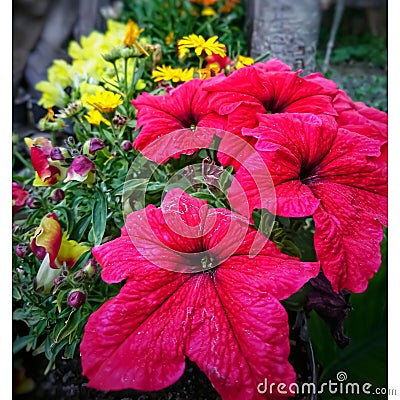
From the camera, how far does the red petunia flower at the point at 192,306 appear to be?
363 mm

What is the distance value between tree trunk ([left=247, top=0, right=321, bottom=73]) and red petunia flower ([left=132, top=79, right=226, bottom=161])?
0.38 meters

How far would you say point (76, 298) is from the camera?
0.43 meters

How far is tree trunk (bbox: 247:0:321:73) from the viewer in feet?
2.78

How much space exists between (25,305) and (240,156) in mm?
284

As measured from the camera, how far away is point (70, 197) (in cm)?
56

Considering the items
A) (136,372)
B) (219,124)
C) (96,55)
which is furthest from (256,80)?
(96,55)

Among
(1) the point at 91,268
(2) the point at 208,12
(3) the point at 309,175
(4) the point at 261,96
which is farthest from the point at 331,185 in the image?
(2) the point at 208,12

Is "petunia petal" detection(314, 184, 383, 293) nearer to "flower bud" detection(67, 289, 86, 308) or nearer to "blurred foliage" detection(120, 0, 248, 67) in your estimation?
"flower bud" detection(67, 289, 86, 308)

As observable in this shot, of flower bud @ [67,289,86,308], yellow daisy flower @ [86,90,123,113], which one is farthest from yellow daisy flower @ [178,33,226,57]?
flower bud @ [67,289,86,308]

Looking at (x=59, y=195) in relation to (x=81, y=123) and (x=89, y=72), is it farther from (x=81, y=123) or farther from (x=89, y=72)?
(x=89, y=72)

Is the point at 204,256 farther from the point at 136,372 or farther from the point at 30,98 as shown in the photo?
the point at 30,98

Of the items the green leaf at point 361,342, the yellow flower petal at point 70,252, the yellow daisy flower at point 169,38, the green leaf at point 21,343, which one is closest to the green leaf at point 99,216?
the yellow flower petal at point 70,252

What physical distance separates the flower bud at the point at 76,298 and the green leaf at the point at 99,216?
52 mm

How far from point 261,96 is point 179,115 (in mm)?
90
